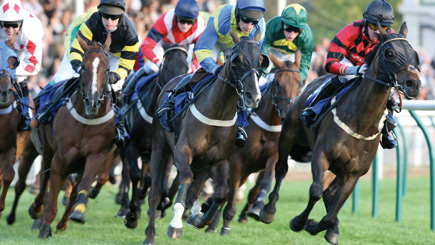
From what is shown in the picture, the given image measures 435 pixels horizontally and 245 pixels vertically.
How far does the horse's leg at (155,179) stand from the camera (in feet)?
24.3

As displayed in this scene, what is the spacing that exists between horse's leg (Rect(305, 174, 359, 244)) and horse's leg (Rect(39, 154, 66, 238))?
232cm

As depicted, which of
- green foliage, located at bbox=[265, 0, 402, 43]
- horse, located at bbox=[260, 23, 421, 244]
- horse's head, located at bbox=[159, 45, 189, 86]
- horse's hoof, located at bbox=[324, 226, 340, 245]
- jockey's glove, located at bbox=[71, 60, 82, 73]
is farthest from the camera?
green foliage, located at bbox=[265, 0, 402, 43]

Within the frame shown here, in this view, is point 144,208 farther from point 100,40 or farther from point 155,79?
point 100,40

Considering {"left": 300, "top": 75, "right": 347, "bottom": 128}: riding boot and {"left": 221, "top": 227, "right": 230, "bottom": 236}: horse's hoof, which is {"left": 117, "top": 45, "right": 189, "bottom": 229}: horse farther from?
{"left": 300, "top": 75, "right": 347, "bottom": 128}: riding boot

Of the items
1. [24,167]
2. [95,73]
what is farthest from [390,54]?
[24,167]

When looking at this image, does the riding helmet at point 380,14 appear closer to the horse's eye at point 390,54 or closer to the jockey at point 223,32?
the horse's eye at point 390,54

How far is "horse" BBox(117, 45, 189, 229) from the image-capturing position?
8562 mm

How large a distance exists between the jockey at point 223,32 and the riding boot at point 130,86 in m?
1.72

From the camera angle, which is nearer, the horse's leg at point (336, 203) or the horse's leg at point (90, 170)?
the horse's leg at point (336, 203)

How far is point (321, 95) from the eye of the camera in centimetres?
757

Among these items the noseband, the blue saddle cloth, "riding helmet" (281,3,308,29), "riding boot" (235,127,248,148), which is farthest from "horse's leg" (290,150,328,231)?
the blue saddle cloth

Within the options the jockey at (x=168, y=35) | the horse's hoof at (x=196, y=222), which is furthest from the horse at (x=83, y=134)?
the jockey at (x=168, y=35)

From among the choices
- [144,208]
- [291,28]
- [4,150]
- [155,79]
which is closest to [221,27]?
[291,28]

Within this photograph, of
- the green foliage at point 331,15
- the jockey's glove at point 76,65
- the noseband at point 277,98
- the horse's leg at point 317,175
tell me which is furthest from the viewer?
the green foliage at point 331,15
